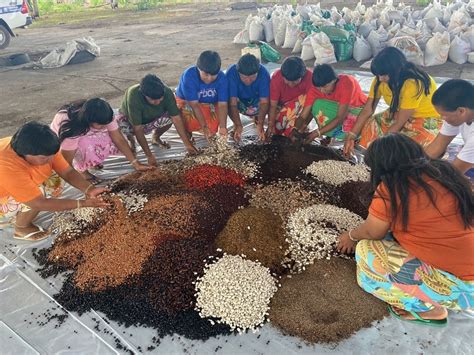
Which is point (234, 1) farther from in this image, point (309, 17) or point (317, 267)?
point (317, 267)

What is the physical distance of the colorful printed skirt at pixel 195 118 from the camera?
4137 millimetres

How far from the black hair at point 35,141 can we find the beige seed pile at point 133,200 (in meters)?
0.73

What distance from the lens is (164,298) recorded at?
88.1 inches

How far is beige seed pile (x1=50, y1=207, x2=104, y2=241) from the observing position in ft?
9.41

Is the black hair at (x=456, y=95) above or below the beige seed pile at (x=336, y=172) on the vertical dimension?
above

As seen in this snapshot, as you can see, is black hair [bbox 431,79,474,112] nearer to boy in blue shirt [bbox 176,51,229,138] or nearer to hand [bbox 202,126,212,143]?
boy in blue shirt [bbox 176,51,229,138]

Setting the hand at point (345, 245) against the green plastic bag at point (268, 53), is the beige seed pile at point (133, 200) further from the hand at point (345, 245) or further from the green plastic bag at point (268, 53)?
the green plastic bag at point (268, 53)

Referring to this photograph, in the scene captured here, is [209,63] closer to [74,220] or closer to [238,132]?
[238,132]

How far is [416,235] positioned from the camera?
6.31ft

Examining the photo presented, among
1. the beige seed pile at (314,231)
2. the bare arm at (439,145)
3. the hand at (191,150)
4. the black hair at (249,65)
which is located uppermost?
the black hair at (249,65)

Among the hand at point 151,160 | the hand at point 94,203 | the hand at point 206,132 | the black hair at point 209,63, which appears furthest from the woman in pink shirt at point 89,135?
the black hair at point 209,63

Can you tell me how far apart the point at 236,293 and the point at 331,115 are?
228 centimetres

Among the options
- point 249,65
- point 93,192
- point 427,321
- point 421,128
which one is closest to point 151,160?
point 93,192

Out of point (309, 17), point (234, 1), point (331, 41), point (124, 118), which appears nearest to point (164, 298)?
point (124, 118)
